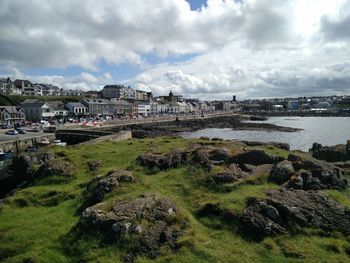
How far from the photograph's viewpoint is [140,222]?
591 inches

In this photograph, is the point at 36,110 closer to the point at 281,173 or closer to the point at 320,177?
the point at 281,173

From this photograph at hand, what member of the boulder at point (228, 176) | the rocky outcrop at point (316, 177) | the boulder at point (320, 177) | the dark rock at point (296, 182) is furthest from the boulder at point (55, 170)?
the boulder at point (320, 177)

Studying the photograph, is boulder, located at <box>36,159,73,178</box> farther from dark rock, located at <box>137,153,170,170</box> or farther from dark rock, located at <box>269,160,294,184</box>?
dark rock, located at <box>269,160,294,184</box>

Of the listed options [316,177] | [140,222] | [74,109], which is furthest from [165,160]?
[74,109]

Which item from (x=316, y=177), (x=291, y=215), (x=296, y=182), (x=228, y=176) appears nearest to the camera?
(x=291, y=215)

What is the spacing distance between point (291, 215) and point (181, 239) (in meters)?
5.26

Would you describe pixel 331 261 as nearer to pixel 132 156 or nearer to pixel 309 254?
pixel 309 254

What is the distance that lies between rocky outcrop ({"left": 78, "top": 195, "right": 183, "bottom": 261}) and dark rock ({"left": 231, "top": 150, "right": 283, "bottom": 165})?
8.63 meters

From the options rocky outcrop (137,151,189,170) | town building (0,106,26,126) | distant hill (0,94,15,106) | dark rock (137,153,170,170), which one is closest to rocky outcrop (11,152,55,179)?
dark rock (137,153,170,170)

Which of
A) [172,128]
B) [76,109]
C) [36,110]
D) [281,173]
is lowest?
[172,128]

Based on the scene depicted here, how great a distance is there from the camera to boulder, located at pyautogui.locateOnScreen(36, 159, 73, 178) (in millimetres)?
25625

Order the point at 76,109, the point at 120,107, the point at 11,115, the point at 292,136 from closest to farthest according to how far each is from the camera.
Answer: the point at 292,136 < the point at 11,115 < the point at 76,109 < the point at 120,107

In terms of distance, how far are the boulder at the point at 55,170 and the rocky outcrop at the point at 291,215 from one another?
15647 mm

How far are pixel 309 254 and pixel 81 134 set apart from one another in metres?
61.1
